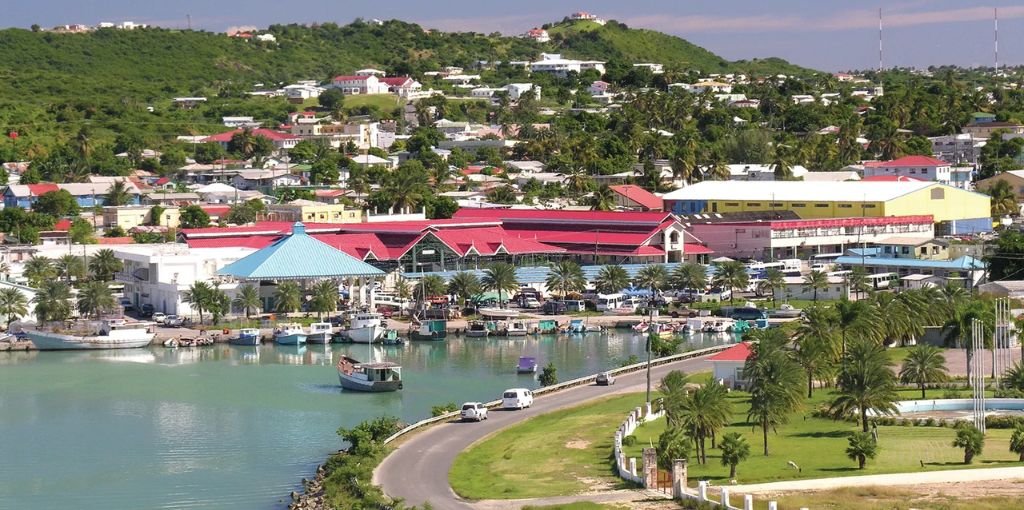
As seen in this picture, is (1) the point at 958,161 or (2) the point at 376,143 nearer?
(1) the point at 958,161

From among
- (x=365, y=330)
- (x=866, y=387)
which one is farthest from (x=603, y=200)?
(x=866, y=387)

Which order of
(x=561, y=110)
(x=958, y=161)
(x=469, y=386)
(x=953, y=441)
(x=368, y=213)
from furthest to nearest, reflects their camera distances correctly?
1. (x=561, y=110)
2. (x=958, y=161)
3. (x=368, y=213)
4. (x=469, y=386)
5. (x=953, y=441)

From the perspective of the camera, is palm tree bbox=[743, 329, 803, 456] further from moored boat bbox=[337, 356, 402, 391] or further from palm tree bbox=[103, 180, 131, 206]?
palm tree bbox=[103, 180, 131, 206]

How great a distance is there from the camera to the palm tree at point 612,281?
73625 millimetres

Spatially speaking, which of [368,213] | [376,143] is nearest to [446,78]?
[376,143]

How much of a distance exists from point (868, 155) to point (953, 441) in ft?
297

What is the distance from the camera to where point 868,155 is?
125438 millimetres

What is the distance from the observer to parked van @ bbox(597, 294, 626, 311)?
72.6 meters

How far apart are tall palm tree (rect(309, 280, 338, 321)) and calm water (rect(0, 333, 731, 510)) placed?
14.1ft

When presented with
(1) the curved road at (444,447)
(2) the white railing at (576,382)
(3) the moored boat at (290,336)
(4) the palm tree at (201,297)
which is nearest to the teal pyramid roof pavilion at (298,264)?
(4) the palm tree at (201,297)

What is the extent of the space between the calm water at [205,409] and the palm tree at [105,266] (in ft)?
37.4

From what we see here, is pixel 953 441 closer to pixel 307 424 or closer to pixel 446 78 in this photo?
pixel 307 424

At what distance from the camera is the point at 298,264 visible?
232 feet

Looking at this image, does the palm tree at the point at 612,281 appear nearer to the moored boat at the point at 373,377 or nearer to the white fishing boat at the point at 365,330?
the white fishing boat at the point at 365,330
